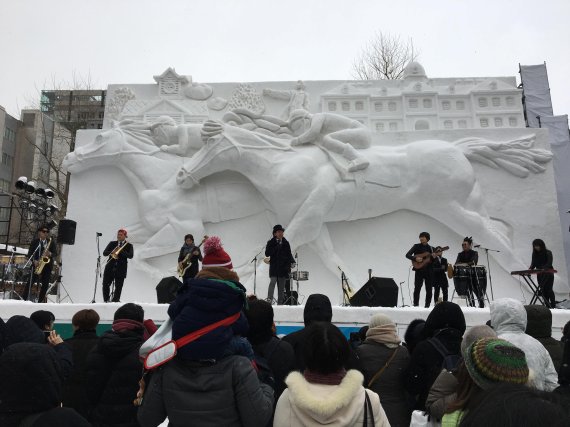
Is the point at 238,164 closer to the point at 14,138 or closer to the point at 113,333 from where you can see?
the point at 113,333

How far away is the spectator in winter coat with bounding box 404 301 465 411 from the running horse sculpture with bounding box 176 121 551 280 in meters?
9.01

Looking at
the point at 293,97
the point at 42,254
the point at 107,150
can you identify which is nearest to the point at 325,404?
the point at 42,254

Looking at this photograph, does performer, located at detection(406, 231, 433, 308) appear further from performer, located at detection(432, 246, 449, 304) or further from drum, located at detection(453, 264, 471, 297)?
drum, located at detection(453, 264, 471, 297)

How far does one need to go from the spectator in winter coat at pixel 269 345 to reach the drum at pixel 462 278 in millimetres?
6912

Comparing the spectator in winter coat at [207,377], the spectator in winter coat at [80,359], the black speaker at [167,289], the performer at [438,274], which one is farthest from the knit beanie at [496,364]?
the performer at [438,274]

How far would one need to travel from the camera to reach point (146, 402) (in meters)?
2.37

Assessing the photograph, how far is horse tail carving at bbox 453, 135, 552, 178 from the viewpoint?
43.8ft

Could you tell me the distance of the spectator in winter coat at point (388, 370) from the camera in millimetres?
3199

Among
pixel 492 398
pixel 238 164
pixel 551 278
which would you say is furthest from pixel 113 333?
pixel 238 164

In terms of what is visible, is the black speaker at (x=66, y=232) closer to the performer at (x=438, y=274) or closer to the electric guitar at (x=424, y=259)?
the electric guitar at (x=424, y=259)

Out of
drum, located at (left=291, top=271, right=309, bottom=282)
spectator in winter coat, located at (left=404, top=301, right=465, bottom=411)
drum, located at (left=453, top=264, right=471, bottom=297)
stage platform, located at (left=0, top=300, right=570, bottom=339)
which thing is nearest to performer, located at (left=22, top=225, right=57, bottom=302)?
stage platform, located at (left=0, top=300, right=570, bottom=339)

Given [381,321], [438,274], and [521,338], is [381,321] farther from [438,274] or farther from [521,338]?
[438,274]

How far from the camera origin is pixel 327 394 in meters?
2.14

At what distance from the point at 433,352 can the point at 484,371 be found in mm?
1154
